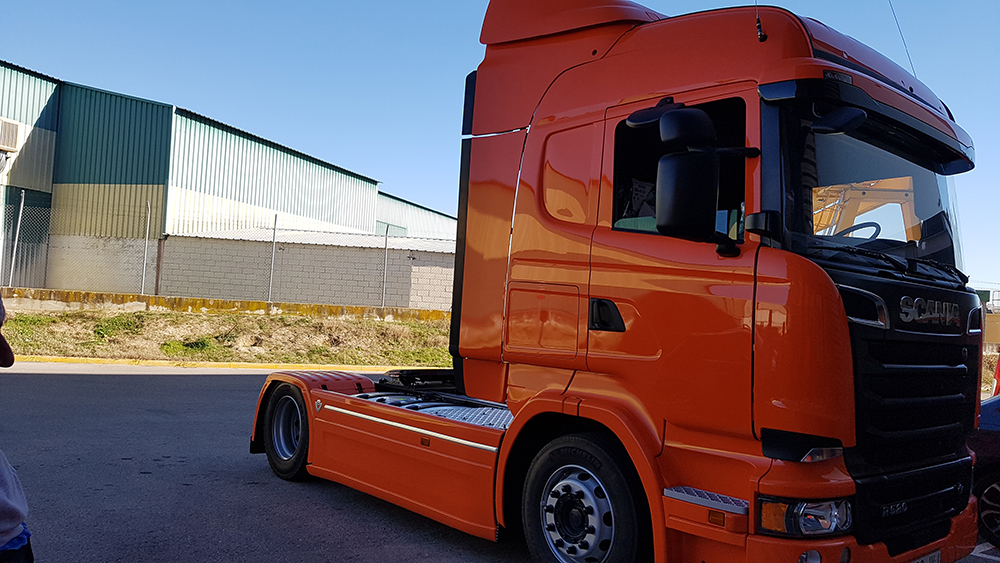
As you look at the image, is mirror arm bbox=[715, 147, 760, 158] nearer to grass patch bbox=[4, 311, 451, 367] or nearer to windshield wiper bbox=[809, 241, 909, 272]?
windshield wiper bbox=[809, 241, 909, 272]

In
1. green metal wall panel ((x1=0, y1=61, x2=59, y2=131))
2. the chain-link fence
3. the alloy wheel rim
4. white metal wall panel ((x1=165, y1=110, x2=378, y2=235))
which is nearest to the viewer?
the alloy wheel rim

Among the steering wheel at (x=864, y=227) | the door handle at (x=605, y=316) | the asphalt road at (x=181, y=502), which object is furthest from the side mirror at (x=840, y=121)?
the asphalt road at (x=181, y=502)

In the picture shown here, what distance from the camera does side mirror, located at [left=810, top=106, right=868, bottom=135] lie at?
3350 mm

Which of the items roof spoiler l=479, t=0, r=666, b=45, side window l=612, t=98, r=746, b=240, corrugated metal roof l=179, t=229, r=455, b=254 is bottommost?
side window l=612, t=98, r=746, b=240

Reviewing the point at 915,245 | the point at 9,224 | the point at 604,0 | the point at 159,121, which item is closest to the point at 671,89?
the point at 604,0

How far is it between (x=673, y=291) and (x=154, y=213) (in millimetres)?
25623

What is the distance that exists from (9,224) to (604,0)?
89.2 feet

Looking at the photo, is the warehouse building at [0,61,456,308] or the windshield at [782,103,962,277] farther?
the warehouse building at [0,61,456,308]

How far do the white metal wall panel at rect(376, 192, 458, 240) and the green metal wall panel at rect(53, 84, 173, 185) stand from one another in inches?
551

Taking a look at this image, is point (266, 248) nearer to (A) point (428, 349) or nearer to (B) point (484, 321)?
(A) point (428, 349)

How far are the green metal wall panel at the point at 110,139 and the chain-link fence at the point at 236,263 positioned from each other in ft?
4.61

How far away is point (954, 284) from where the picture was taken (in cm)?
386

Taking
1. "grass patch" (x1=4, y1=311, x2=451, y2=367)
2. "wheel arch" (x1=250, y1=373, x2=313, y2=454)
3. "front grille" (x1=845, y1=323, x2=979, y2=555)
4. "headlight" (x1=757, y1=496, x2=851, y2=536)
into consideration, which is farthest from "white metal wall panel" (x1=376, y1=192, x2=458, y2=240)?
"headlight" (x1=757, y1=496, x2=851, y2=536)

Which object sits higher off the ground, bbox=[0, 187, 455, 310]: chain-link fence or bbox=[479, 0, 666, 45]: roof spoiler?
bbox=[479, 0, 666, 45]: roof spoiler
